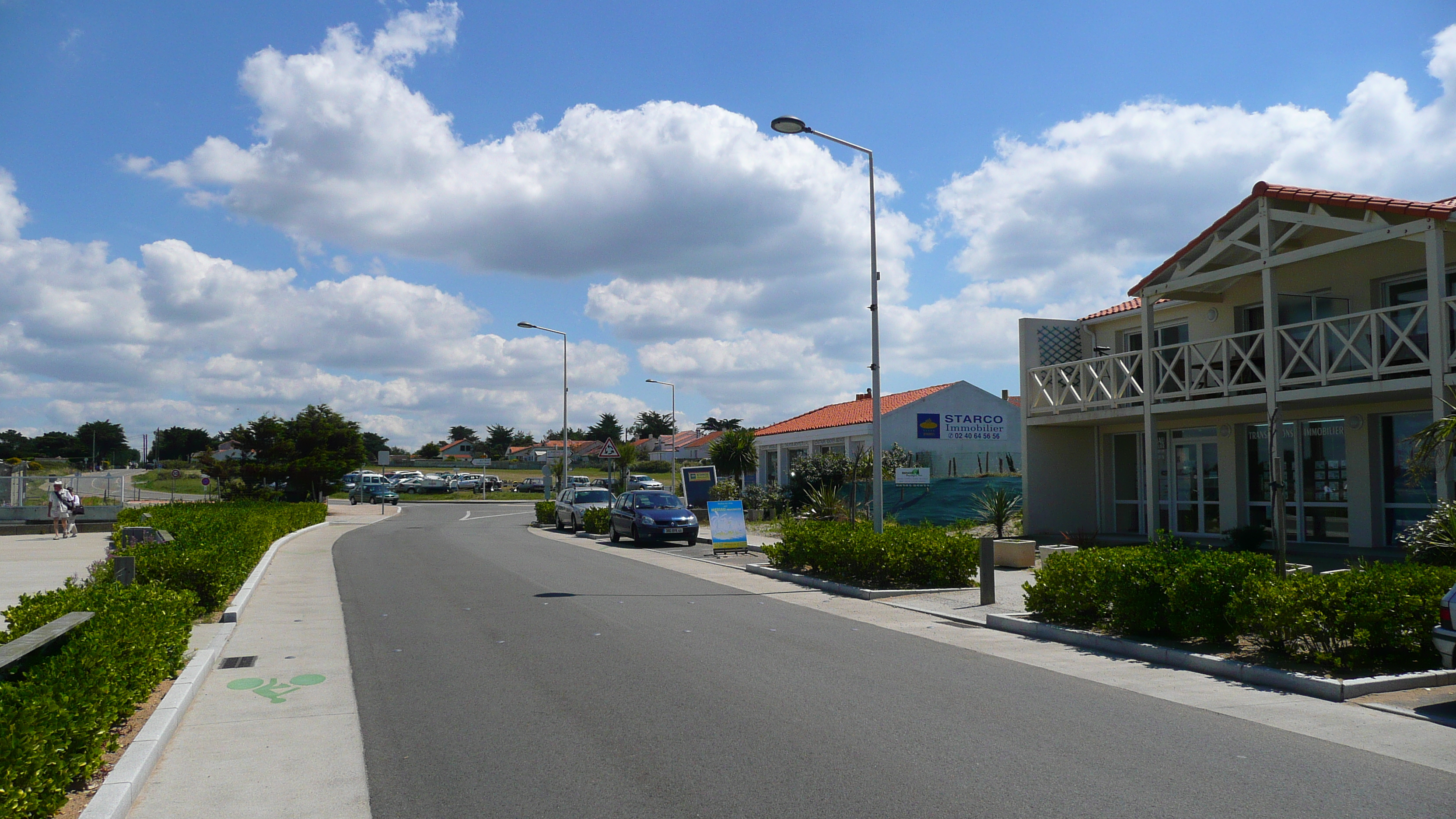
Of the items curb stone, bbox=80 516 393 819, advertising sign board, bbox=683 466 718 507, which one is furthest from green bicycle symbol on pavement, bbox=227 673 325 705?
advertising sign board, bbox=683 466 718 507

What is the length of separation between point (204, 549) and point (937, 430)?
95.3ft

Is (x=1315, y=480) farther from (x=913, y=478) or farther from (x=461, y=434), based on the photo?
(x=461, y=434)

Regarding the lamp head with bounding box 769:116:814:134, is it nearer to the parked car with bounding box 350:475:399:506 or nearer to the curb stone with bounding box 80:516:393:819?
the curb stone with bounding box 80:516:393:819

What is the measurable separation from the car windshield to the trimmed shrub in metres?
18.2

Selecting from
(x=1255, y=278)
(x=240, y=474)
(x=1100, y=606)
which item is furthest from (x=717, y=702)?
(x=240, y=474)

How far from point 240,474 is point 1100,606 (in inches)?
1467

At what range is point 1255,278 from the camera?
19219 millimetres

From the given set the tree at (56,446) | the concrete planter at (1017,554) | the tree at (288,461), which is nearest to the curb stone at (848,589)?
the concrete planter at (1017,554)

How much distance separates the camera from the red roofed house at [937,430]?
36219 mm

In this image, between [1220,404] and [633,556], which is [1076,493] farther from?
[633,556]

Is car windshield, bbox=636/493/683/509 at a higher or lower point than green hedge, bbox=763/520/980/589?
higher

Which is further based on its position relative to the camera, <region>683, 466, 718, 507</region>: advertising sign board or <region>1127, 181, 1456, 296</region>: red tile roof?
<region>683, 466, 718, 507</region>: advertising sign board

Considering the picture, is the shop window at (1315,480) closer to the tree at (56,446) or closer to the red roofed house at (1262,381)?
the red roofed house at (1262,381)

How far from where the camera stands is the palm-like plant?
2284cm
